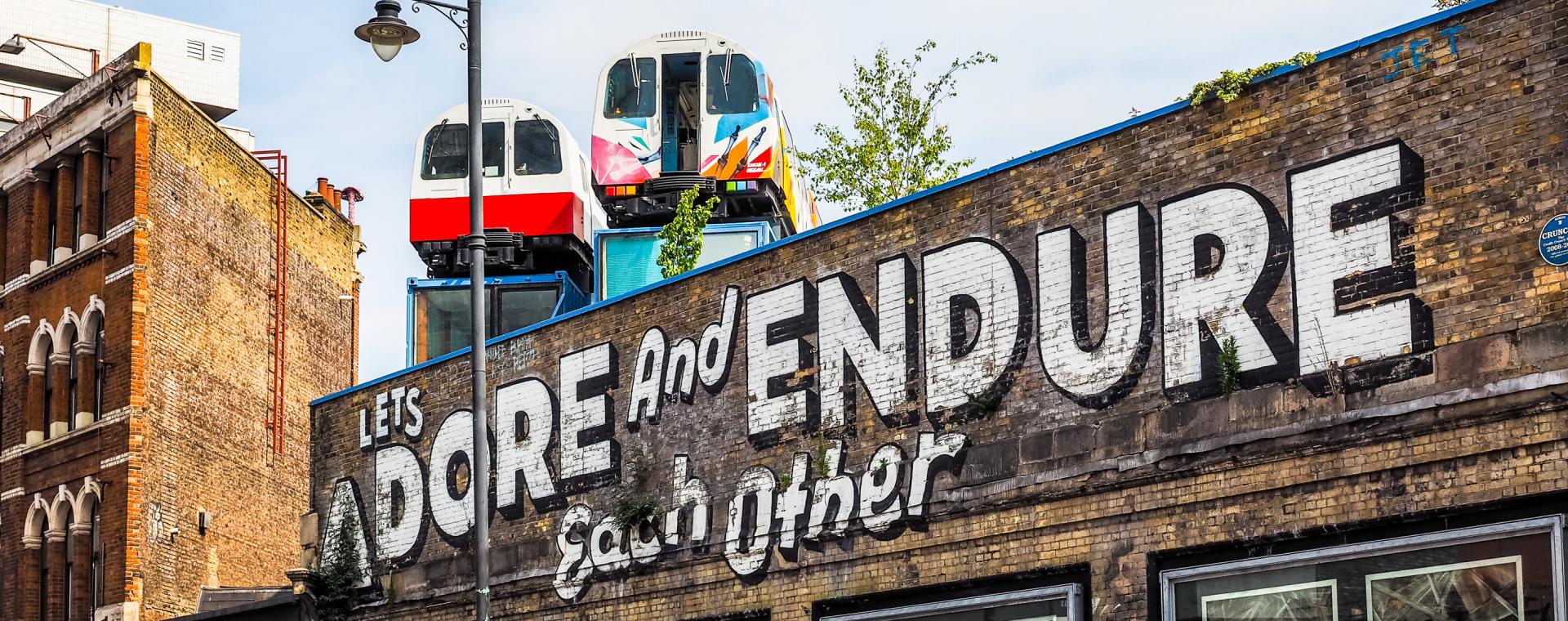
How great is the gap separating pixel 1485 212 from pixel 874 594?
21.3ft

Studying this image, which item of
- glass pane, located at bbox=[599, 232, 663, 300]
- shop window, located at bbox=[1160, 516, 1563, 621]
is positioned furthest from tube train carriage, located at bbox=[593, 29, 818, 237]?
shop window, located at bbox=[1160, 516, 1563, 621]

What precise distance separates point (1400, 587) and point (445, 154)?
20572mm

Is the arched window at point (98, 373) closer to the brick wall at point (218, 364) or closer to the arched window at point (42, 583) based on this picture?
the brick wall at point (218, 364)

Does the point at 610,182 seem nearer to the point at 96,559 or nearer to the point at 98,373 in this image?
the point at 98,373

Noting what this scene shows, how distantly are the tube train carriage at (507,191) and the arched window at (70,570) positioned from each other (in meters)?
8.61

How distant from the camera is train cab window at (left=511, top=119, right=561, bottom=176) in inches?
1170

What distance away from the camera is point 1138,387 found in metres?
14.2

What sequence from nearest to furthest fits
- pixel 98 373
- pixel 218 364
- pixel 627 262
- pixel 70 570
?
1. pixel 627 262
2. pixel 70 570
3. pixel 98 373
4. pixel 218 364

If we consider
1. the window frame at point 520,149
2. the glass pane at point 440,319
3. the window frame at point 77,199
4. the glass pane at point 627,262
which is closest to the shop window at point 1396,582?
the glass pane at point 627,262

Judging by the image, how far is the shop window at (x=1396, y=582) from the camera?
11562mm

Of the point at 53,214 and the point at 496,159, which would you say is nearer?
the point at 496,159

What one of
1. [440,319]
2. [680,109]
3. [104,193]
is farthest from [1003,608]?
[104,193]

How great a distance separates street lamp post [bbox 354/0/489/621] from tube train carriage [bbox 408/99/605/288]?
12843mm

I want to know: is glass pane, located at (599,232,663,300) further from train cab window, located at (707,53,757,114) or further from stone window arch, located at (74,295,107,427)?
stone window arch, located at (74,295,107,427)
